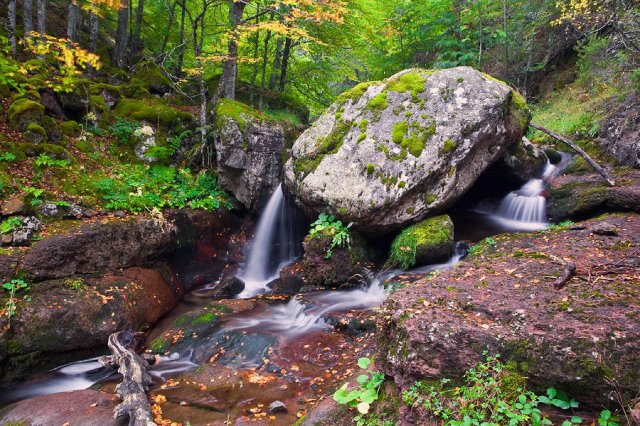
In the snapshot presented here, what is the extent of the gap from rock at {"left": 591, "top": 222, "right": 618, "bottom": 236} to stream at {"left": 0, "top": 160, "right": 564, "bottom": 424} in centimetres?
211

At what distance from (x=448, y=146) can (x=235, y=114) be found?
5.51 meters

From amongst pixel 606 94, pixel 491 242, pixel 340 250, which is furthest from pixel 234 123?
pixel 606 94

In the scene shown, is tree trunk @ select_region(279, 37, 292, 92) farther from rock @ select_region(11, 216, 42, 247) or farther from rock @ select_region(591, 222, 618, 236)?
rock @ select_region(591, 222, 618, 236)

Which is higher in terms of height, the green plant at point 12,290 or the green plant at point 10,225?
the green plant at point 10,225

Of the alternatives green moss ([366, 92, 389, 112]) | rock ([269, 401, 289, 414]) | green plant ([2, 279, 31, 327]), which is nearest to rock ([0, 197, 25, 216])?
green plant ([2, 279, 31, 327])

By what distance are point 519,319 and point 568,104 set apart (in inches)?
466

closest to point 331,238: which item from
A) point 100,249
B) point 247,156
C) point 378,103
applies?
point 378,103

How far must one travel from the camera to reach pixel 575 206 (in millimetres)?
7883

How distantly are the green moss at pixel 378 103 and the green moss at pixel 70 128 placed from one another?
23.2 feet

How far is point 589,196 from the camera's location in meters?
7.71

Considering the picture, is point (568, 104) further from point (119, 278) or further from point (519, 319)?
point (119, 278)

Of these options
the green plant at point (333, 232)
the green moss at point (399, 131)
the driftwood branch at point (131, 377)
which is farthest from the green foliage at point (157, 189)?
the green moss at point (399, 131)

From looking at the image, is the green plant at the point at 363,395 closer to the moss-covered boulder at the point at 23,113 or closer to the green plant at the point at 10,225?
the green plant at the point at 10,225

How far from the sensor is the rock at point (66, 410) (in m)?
4.21
